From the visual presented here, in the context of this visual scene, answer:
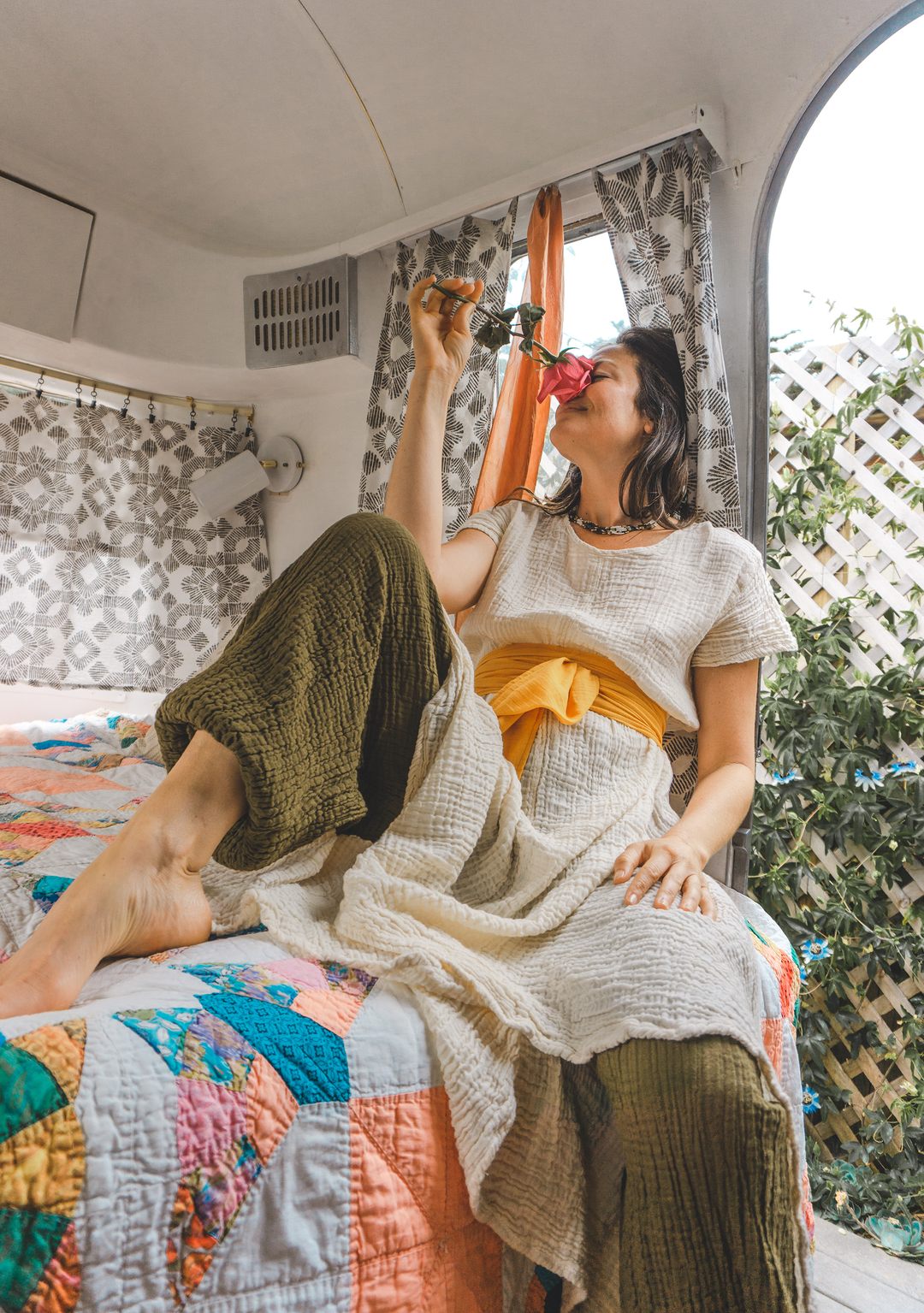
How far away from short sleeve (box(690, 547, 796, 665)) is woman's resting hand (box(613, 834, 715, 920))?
0.38m

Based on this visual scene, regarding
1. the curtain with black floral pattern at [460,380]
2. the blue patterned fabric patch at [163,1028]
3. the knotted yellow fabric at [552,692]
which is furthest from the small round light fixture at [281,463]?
the blue patterned fabric patch at [163,1028]

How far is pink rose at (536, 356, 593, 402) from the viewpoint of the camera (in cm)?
138

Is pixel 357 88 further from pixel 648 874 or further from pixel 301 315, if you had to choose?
pixel 648 874

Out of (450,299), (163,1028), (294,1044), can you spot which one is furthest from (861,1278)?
(450,299)

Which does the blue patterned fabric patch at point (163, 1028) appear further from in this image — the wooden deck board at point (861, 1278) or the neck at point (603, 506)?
the wooden deck board at point (861, 1278)

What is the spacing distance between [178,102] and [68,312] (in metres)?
0.70

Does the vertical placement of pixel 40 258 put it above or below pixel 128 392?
above

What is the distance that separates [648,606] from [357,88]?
5.08ft

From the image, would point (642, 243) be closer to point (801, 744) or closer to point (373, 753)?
point (801, 744)

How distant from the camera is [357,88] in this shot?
6.42ft

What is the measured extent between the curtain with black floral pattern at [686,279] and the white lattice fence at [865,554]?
1.63 ft

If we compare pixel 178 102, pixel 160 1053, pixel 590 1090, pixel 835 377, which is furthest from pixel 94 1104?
pixel 178 102

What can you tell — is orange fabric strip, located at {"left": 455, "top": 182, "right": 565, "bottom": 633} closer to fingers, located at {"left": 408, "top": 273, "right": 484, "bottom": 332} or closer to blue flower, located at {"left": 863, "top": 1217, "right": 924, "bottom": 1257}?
fingers, located at {"left": 408, "top": 273, "right": 484, "bottom": 332}

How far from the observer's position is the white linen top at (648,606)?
1.20m
